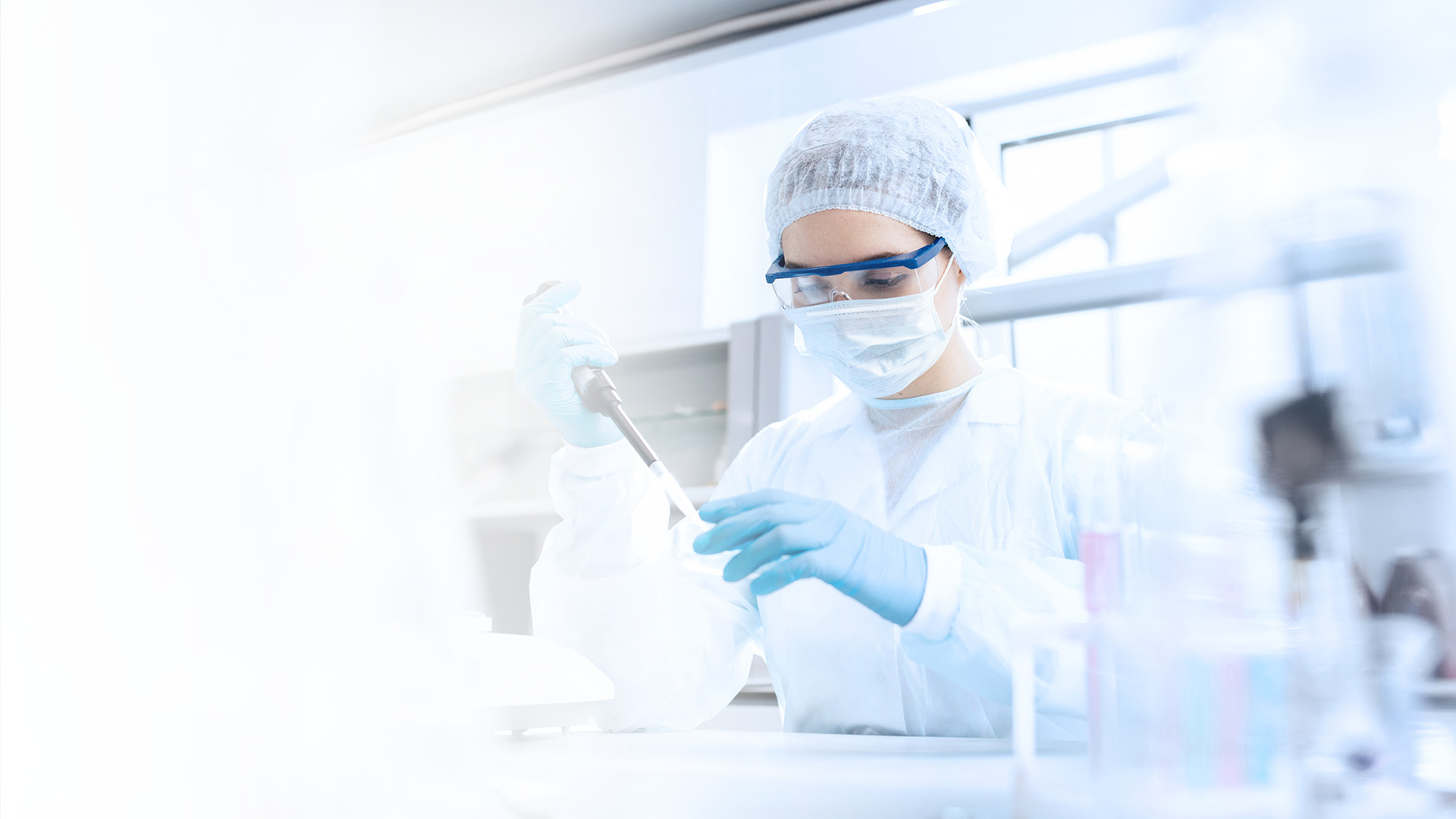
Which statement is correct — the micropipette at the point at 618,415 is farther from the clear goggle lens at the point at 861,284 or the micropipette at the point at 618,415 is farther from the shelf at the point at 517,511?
the shelf at the point at 517,511

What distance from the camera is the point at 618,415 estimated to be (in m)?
0.84

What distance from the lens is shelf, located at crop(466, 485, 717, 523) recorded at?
1.97m

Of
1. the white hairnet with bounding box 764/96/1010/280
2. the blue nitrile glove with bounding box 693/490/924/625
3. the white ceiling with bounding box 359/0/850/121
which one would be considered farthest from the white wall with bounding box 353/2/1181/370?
the blue nitrile glove with bounding box 693/490/924/625

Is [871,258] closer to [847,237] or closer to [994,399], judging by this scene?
[847,237]

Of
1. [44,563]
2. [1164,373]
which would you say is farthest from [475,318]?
[1164,373]

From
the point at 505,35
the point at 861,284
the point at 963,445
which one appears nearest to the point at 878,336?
the point at 861,284

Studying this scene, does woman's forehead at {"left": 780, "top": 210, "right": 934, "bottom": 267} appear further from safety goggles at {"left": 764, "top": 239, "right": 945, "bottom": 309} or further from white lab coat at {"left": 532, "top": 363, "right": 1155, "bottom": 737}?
white lab coat at {"left": 532, "top": 363, "right": 1155, "bottom": 737}

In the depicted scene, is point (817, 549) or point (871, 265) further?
point (871, 265)

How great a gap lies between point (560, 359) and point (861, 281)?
1.16ft

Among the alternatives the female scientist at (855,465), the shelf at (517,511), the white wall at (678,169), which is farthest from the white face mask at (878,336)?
the shelf at (517,511)

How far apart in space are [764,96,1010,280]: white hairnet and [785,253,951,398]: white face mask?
6 centimetres

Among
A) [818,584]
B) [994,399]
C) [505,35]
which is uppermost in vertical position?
[505,35]

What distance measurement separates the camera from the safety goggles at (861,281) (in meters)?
0.97

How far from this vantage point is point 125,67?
67cm
